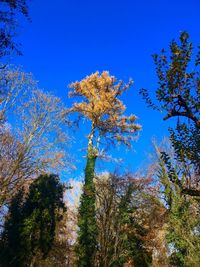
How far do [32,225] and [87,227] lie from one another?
4383mm

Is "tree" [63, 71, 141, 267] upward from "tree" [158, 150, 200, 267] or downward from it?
upward

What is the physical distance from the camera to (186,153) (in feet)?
20.7

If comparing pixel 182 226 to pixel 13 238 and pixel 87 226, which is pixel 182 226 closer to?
Answer: pixel 13 238

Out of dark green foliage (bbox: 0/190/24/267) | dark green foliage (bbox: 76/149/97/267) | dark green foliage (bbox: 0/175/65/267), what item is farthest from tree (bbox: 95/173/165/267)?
dark green foliage (bbox: 0/190/24/267)

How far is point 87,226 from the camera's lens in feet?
63.2

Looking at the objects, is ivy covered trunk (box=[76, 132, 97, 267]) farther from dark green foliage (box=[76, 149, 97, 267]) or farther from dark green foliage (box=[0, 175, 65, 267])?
dark green foliage (box=[0, 175, 65, 267])

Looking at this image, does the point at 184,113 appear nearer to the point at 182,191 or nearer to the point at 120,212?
the point at 182,191

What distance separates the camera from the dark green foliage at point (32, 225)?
1520 cm

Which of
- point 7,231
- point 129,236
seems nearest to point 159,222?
point 129,236

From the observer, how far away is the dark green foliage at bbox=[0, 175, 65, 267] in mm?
15203

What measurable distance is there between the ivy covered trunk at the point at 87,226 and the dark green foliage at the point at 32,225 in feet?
7.13

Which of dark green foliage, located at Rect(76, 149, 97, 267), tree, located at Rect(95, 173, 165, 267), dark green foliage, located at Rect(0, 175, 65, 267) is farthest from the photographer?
dark green foliage, located at Rect(76, 149, 97, 267)

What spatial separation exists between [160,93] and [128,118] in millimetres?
18085

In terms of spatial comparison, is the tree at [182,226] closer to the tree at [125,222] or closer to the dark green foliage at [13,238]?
the tree at [125,222]
